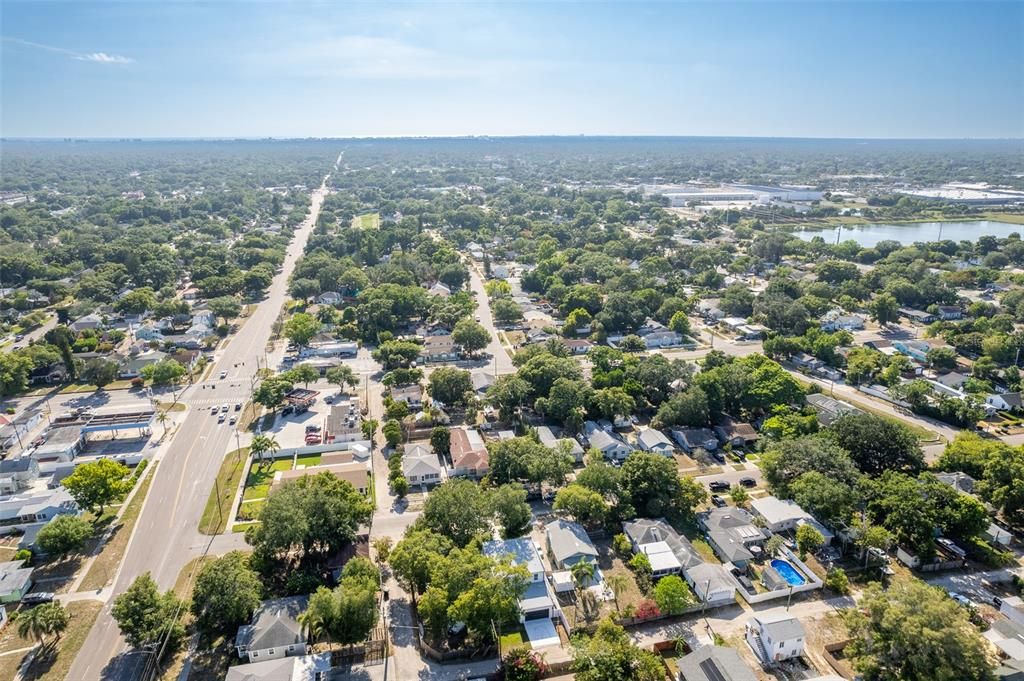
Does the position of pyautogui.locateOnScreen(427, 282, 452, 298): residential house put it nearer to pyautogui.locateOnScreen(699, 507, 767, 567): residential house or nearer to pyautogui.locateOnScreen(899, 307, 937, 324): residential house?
pyautogui.locateOnScreen(699, 507, 767, 567): residential house

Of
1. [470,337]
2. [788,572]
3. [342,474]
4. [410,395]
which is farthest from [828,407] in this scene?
[342,474]

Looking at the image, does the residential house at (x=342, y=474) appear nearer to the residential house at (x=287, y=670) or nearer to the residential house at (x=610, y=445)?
the residential house at (x=287, y=670)

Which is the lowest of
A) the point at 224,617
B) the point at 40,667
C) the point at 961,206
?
the point at 40,667

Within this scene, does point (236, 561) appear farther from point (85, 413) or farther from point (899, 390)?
point (899, 390)

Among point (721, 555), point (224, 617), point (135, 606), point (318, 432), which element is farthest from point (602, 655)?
point (318, 432)

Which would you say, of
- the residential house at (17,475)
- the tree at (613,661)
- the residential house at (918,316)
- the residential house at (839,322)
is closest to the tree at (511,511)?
the tree at (613,661)

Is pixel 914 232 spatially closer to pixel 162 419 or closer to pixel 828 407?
pixel 828 407
